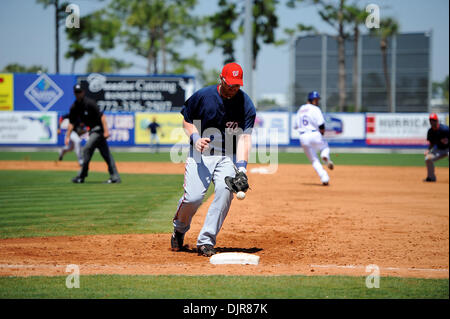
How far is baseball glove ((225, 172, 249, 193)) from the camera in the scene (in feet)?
20.9

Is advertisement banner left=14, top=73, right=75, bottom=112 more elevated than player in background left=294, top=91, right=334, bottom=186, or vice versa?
advertisement banner left=14, top=73, right=75, bottom=112

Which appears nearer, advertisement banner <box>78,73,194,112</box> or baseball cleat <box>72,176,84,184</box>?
baseball cleat <box>72,176,84,184</box>

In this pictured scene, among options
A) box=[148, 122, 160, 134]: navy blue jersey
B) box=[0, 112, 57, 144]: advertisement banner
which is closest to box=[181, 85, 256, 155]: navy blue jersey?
box=[148, 122, 160, 134]: navy blue jersey

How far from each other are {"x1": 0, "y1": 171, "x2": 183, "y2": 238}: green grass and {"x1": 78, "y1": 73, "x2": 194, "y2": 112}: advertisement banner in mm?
19277

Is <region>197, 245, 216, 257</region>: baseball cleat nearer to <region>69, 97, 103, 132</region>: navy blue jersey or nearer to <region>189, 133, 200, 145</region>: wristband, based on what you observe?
<region>189, 133, 200, 145</region>: wristband

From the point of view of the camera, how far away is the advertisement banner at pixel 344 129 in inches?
1399

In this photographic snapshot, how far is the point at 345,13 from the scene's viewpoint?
138 ft

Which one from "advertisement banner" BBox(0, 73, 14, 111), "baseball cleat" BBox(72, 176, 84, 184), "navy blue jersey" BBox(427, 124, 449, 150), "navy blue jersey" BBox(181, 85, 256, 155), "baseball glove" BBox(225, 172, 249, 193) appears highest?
"advertisement banner" BBox(0, 73, 14, 111)

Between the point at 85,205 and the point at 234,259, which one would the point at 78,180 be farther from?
the point at 234,259

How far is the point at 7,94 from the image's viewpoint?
128 feet

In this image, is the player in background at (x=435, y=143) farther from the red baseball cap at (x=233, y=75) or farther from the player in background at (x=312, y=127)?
the red baseball cap at (x=233, y=75)

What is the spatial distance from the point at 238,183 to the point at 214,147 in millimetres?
591

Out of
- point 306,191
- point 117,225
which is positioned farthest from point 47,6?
point 117,225

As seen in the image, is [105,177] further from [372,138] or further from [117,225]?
[372,138]
